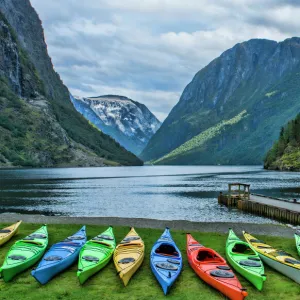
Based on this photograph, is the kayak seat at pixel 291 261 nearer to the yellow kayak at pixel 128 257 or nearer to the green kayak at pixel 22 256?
the yellow kayak at pixel 128 257

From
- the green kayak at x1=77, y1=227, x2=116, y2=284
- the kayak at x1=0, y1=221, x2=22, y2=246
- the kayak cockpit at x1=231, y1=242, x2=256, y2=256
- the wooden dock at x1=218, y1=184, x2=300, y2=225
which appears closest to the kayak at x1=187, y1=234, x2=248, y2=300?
the kayak cockpit at x1=231, y1=242, x2=256, y2=256

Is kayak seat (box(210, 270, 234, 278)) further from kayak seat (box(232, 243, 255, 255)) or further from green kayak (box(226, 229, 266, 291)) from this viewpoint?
kayak seat (box(232, 243, 255, 255))

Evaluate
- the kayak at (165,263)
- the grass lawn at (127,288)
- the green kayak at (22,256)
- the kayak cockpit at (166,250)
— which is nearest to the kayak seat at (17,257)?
the green kayak at (22,256)

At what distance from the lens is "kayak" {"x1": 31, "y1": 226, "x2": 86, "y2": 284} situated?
734 inches

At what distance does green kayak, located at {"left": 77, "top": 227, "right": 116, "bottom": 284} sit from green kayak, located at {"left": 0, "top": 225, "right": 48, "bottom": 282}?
2773 mm

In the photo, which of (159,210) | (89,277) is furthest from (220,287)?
(159,210)

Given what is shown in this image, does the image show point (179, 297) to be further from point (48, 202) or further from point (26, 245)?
point (48, 202)

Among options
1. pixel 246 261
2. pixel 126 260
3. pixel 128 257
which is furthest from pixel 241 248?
pixel 126 260

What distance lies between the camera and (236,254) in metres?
21.8

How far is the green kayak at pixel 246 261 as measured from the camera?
59.8 ft

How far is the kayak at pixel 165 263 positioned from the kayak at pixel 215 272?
924 mm

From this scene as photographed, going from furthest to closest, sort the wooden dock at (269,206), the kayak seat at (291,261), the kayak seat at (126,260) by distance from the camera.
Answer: the wooden dock at (269,206) < the kayak seat at (126,260) < the kayak seat at (291,261)

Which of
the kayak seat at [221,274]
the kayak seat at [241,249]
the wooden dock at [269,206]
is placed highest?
the kayak seat at [221,274]

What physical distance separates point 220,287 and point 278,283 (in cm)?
339
